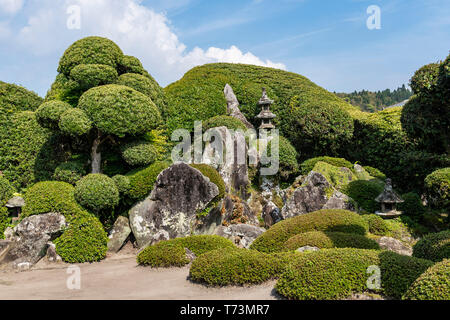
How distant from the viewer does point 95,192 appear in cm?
1062

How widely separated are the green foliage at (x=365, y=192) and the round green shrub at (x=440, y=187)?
2448mm

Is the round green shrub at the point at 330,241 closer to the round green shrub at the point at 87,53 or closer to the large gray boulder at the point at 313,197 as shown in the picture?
the large gray boulder at the point at 313,197

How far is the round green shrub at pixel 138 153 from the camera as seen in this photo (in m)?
12.1

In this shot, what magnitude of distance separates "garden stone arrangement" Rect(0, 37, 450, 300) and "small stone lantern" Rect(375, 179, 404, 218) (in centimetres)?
7

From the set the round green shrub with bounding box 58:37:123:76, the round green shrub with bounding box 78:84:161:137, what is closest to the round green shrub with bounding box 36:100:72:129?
the round green shrub with bounding box 78:84:161:137

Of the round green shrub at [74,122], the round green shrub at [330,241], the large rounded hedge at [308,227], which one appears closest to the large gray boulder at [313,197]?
the large rounded hedge at [308,227]

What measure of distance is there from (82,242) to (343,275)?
300 inches

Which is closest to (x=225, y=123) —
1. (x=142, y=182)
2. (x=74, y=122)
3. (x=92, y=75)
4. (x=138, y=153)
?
(x=138, y=153)

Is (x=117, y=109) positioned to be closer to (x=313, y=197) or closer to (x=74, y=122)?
(x=74, y=122)

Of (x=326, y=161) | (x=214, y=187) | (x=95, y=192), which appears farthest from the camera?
(x=326, y=161)

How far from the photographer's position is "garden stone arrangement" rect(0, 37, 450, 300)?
6.97 m

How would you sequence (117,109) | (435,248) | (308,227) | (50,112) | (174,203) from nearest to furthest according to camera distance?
(435,248) < (308,227) < (50,112) < (117,109) < (174,203)

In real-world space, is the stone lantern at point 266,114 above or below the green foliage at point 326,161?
above

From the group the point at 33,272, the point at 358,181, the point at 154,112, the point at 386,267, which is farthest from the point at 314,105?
the point at 33,272
